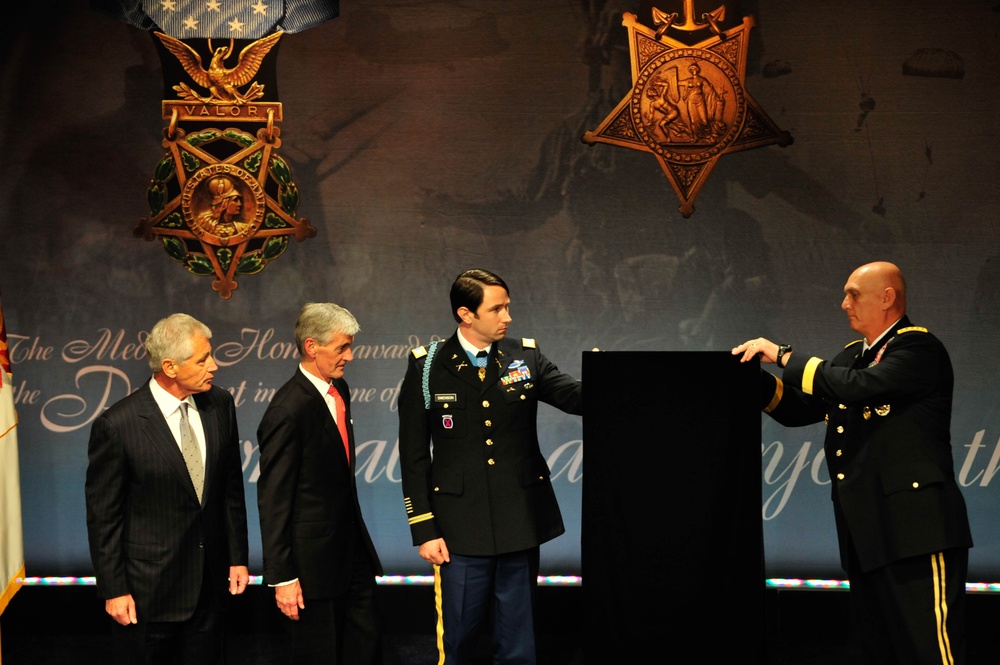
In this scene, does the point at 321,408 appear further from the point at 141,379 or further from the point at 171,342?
the point at 141,379

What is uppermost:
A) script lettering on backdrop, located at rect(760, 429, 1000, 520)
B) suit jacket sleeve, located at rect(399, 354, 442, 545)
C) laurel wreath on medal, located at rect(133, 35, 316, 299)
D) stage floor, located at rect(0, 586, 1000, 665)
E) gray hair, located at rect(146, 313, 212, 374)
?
laurel wreath on medal, located at rect(133, 35, 316, 299)

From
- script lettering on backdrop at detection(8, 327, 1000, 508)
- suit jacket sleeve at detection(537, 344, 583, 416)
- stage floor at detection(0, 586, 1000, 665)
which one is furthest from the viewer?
script lettering on backdrop at detection(8, 327, 1000, 508)

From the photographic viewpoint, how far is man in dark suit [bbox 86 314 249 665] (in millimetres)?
3172

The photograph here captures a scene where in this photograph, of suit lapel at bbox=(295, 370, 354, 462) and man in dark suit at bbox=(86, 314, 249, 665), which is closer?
man in dark suit at bbox=(86, 314, 249, 665)

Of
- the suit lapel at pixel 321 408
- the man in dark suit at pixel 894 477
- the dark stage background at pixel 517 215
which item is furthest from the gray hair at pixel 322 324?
the man in dark suit at pixel 894 477

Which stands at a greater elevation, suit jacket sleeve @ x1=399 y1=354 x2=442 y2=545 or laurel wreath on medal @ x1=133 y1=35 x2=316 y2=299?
laurel wreath on medal @ x1=133 y1=35 x2=316 y2=299

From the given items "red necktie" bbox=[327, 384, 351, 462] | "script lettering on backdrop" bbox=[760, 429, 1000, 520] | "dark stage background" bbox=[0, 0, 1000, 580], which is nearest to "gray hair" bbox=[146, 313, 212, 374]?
"red necktie" bbox=[327, 384, 351, 462]

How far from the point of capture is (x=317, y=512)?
11.2ft

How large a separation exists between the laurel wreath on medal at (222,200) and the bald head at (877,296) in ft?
8.28

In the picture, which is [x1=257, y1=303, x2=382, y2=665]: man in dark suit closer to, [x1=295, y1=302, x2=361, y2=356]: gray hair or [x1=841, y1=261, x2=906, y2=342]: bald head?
[x1=295, y1=302, x2=361, y2=356]: gray hair

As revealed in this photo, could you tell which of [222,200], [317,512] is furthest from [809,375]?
[222,200]

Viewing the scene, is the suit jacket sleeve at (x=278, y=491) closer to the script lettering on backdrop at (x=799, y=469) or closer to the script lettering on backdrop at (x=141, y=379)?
the script lettering on backdrop at (x=141, y=379)

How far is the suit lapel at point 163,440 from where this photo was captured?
3.20m

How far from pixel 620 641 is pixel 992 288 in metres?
2.60
